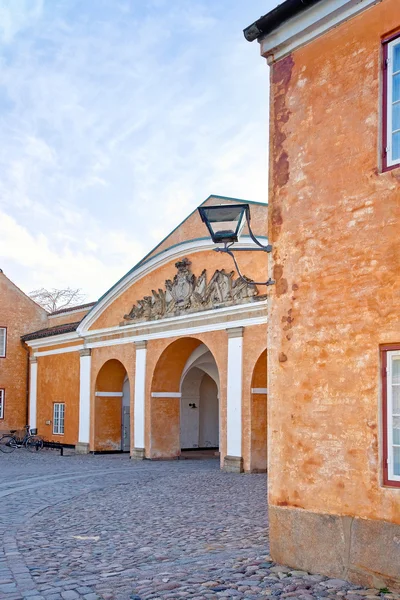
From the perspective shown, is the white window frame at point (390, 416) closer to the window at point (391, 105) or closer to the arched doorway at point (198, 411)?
the window at point (391, 105)

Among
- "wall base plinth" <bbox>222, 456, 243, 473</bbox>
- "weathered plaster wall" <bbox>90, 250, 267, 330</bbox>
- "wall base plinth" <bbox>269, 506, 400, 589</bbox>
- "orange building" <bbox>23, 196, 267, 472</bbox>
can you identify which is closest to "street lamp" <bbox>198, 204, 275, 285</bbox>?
"wall base plinth" <bbox>269, 506, 400, 589</bbox>

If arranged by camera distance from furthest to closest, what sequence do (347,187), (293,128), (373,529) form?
(293,128) → (347,187) → (373,529)

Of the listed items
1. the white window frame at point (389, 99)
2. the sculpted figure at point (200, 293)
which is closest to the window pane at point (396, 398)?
the white window frame at point (389, 99)

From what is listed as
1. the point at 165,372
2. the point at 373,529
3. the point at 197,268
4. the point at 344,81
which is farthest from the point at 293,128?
the point at 165,372

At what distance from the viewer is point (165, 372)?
73.7 ft

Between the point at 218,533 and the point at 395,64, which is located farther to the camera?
the point at 218,533

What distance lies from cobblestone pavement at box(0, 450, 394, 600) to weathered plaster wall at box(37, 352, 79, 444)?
9991mm

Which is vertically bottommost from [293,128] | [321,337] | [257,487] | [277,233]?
[257,487]

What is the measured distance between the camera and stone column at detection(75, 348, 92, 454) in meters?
25.5

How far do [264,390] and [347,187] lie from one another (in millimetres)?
11935

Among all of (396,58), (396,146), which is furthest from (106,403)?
(396,58)

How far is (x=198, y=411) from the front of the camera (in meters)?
27.9

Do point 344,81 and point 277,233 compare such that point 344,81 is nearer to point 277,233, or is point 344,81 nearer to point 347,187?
point 347,187

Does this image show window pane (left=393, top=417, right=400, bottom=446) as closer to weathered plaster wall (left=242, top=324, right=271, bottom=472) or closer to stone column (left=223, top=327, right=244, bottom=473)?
weathered plaster wall (left=242, top=324, right=271, bottom=472)
